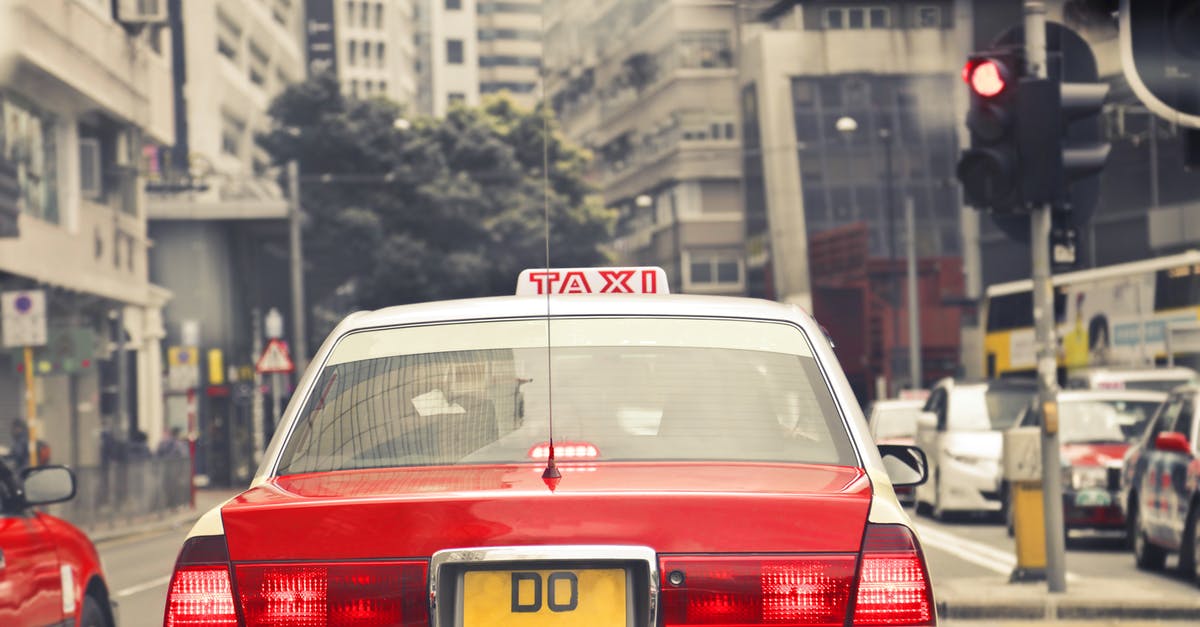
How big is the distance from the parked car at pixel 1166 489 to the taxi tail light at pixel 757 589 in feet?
33.7

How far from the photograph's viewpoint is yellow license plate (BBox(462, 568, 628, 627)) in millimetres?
3779

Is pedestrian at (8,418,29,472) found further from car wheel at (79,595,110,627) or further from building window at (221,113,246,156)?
building window at (221,113,246,156)

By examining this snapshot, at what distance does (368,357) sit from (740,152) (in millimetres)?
66694

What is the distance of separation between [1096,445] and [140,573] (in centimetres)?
892

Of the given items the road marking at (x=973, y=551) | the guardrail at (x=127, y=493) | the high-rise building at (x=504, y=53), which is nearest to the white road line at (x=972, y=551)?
the road marking at (x=973, y=551)

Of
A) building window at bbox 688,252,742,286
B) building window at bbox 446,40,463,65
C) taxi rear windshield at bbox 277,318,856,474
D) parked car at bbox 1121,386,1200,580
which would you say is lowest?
parked car at bbox 1121,386,1200,580

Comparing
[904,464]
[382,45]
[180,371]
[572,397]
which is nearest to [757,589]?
[572,397]

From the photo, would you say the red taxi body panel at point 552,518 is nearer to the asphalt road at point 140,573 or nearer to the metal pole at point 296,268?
the asphalt road at point 140,573

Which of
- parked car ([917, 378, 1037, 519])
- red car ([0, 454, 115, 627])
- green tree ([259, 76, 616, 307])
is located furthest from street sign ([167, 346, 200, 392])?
red car ([0, 454, 115, 627])

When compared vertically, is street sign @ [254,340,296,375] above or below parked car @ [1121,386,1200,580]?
above

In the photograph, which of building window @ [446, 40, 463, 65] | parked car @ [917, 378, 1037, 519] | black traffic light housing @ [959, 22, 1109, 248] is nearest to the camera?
black traffic light housing @ [959, 22, 1109, 248]

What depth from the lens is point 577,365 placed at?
4941mm

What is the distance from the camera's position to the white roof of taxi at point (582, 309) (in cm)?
512

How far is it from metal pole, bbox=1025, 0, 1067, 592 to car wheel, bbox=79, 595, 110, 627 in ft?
19.9
